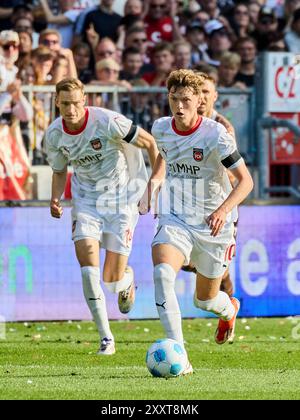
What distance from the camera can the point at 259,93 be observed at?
610 inches

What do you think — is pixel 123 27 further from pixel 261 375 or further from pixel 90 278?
pixel 261 375

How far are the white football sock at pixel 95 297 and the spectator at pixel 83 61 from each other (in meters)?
6.13

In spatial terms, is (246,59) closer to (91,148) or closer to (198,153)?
(91,148)

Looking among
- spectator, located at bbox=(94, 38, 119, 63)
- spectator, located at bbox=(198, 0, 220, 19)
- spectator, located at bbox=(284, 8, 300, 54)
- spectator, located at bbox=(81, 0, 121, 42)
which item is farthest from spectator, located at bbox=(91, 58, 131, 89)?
spectator, located at bbox=(284, 8, 300, 54)

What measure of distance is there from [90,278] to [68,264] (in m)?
3.64

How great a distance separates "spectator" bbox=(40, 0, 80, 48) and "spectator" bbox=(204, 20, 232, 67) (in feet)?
6.94

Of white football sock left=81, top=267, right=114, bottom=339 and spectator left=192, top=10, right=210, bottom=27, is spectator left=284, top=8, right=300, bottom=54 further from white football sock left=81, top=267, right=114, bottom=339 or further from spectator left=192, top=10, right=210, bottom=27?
white football sock left=81, top=267, right=114, bottom=339

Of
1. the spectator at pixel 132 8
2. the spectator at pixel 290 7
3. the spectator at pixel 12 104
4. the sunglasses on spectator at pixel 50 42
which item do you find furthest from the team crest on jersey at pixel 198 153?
the spectator at pixel 290 7

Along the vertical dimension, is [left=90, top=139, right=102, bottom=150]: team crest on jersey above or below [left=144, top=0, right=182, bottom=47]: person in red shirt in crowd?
below

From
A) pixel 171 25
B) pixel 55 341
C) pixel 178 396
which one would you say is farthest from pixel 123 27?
pixel 178 396

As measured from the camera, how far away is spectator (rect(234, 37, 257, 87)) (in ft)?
59.2

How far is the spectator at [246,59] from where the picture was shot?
18.0 metres

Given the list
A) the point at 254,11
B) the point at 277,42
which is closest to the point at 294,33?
the point at 277,42

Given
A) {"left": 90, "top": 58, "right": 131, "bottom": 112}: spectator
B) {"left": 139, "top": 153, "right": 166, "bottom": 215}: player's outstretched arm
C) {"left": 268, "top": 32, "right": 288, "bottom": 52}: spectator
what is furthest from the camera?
{"left": 268, "top": 32, "right": 288, "bottom": 52}: spectator
